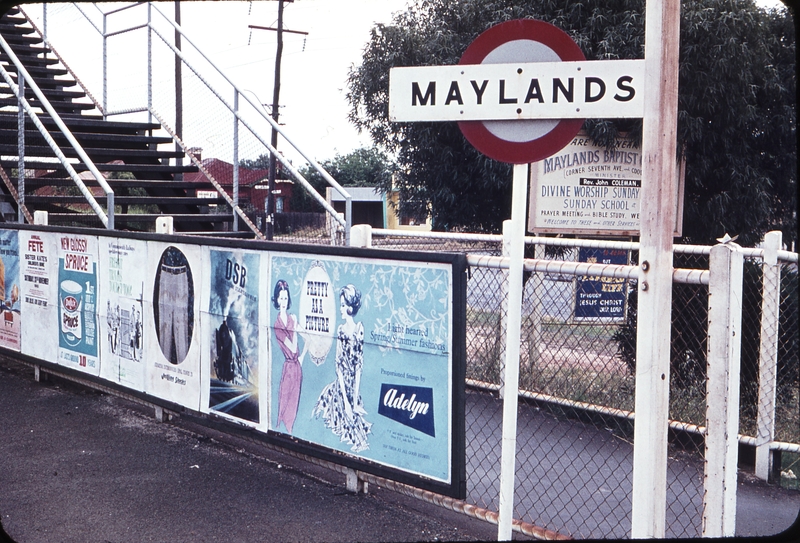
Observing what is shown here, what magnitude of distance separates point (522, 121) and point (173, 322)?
3.88 meters

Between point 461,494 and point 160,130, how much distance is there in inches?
368

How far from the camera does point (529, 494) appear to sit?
5.44 metres

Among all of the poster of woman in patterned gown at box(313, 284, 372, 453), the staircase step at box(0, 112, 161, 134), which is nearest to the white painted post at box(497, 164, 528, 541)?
the poster of woman in patterned gown at box(313, 284, 372, 453)

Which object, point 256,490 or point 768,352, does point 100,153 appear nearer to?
point 256,490

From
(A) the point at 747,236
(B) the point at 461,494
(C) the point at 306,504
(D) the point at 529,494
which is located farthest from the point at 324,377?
(A) the point at 747,236

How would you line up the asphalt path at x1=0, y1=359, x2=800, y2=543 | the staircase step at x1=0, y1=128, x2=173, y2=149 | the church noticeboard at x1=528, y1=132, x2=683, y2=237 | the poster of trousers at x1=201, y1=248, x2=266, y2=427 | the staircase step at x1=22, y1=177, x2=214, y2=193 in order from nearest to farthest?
1. the asphalt path at x1=0, y1=359, x2=800, y2=543
2. the poster of trousers at x1=201, y1=248, x2=266, y2=427
3. the church noticeboard at x1=528, y1=132, x2=683, y2=237
4. the staircase step at x1=22, y1=177, x2=214, y2=193
5. the staircase step at x1=0, y1=128, x2=173, y2=149

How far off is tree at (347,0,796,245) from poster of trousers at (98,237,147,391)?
5036 millimetres

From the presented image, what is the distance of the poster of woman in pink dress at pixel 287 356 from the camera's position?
5.27 metres

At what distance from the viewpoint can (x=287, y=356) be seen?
5.34 meters

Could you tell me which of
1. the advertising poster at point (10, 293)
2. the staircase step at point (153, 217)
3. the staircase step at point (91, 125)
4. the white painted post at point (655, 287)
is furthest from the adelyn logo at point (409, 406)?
the staircase step at point (91, 125)

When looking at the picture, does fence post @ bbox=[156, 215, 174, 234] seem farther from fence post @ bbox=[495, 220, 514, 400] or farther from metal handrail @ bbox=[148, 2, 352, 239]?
fence post @ bbox=[495, 220, 514, 400]

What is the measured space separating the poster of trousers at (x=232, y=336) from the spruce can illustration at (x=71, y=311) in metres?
2.01

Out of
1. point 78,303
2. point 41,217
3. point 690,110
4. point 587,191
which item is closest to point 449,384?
point 78,303

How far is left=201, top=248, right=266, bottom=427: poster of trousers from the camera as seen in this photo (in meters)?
5.60
